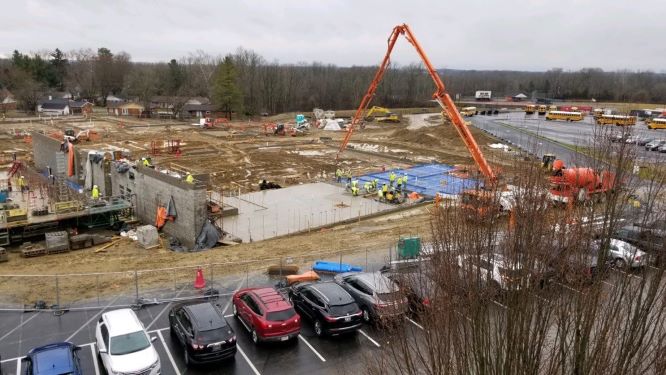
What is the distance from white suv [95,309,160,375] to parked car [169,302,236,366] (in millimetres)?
842

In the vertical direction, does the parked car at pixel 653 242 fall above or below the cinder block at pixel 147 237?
above

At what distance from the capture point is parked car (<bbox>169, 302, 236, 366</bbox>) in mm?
12875

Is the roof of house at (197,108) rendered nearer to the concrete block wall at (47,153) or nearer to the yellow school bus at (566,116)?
the concrete block wall at (47,153)

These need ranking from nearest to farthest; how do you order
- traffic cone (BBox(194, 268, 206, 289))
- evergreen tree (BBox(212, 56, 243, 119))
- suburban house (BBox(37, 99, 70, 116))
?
traffic cone (BBox(194, 268, 206, 289)), evergreen tree (BBox(212, 56, 243, 119)), suburban house (BBox(37, 99, 70, 116))

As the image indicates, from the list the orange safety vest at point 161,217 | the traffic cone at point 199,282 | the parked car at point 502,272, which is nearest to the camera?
the parked car at point 502,272

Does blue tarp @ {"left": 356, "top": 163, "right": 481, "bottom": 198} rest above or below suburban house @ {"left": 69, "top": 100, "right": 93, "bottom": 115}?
below

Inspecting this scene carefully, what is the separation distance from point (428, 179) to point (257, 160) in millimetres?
19381

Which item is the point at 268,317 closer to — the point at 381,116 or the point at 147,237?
the point at 147,237

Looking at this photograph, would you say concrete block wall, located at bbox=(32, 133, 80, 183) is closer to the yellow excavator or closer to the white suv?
the white suv

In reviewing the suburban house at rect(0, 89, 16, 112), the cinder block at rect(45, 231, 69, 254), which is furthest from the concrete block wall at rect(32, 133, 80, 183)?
the suburban house at rect(0, 89, 16, 112)

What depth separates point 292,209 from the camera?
1319 inches

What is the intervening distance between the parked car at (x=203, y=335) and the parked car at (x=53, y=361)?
253cm

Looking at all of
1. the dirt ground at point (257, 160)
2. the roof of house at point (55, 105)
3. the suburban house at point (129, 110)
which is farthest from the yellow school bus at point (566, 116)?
the roof of house at point (55, 105)

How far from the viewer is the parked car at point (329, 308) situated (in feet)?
47.3
